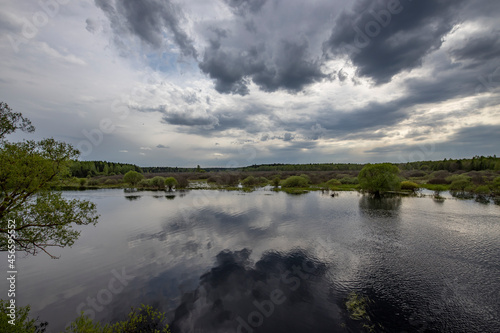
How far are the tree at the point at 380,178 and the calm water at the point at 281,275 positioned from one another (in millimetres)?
34129

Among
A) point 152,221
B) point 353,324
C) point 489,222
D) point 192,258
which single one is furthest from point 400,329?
point 152,221

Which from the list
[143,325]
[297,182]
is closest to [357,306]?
[143,325]

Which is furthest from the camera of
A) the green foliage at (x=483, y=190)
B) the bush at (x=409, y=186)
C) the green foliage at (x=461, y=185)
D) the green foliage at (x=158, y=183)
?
the green foliage at (x=158, y=183)

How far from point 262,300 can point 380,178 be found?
A: 3067 inches

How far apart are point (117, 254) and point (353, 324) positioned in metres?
32.3

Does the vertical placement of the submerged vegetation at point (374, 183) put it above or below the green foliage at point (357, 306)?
above

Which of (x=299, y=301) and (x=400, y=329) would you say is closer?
(x=400, y=329)

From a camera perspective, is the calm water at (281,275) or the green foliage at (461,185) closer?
the calm water at (281,275)

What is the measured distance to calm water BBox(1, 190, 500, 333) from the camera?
1853cm

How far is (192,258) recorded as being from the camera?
3083 centimetres

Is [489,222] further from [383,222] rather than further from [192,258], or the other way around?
[192,258]

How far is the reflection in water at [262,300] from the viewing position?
17844 millimetres

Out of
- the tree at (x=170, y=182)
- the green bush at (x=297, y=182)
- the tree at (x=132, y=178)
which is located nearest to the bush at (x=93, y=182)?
the tree at (x=132, y=178)

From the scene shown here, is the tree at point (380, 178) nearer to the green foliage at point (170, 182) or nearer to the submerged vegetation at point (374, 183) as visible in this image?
the submerged vegetation at point (374, 183)
